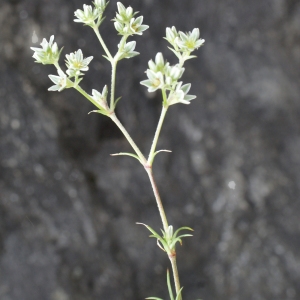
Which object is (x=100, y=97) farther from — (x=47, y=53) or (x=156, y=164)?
(x=156, y=164)

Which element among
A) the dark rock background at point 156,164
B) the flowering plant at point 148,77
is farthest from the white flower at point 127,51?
the dark rock background at point 156,164

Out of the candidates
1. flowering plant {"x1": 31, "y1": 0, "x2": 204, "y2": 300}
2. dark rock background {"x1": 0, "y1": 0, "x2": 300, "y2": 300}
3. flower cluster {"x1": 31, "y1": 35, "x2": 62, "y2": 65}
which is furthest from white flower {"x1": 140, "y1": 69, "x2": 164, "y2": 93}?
dark rock background {"x1": 0, "y1": 0, "x2": 300, "y2": 300}

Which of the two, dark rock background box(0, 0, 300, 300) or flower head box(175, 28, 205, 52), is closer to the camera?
flower head box(175, 28, 205, 52)

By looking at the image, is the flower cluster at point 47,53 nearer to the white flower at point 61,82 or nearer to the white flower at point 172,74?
the white flower at point 61,82

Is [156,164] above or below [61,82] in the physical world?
below

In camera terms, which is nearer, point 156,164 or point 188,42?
point 188,42

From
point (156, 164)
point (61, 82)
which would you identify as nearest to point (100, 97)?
point (61, 82)

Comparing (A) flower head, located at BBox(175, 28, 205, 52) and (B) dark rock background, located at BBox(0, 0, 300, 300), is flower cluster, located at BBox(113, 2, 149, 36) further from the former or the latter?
(B) dark rock background, located at BBox(0, 0, 300, 300)

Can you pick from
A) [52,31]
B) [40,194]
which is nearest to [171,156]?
[40,194]

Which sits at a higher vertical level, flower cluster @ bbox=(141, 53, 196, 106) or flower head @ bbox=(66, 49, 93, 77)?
flower head @ bbox=(66, 49, 93, 77)
